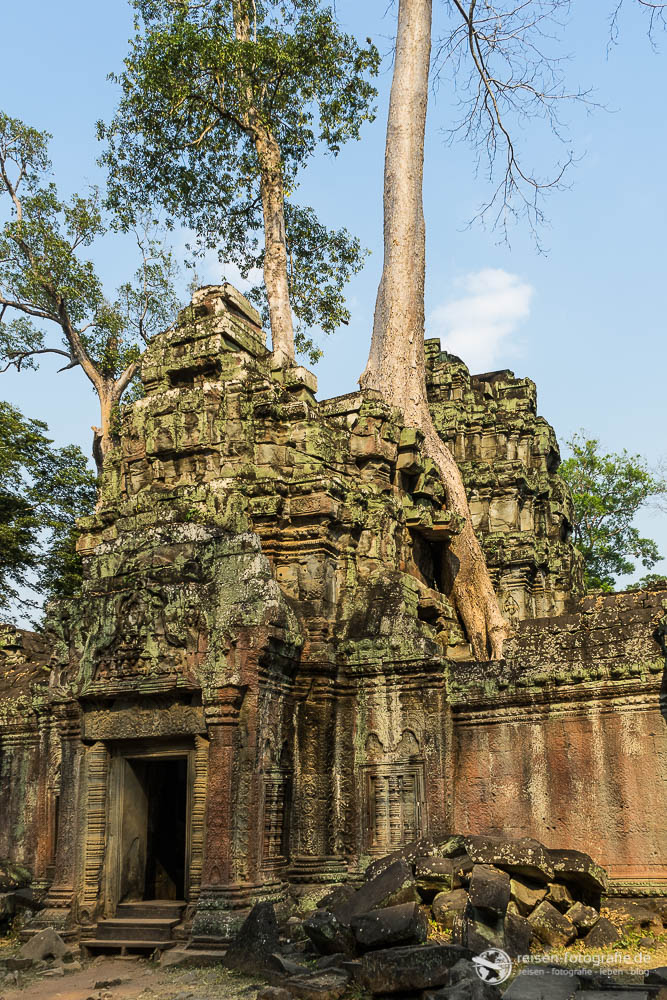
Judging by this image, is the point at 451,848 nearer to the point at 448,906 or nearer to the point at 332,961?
the point at 448,906

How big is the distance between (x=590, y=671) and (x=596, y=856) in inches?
65.5

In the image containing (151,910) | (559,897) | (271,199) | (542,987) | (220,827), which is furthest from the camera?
(271,199)

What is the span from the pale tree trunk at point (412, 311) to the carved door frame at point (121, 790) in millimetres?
4748

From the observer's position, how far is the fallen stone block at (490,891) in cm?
725

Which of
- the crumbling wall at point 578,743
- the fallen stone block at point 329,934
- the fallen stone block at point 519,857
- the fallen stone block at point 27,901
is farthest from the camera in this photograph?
the fallen stone block at point 27,901

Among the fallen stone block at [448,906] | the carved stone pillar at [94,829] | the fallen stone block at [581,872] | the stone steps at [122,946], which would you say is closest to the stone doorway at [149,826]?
the carved stone pillar at [94,829]

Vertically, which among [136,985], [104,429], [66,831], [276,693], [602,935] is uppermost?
[104,429]

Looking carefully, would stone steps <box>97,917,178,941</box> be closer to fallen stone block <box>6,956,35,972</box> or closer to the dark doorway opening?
the dark doorway opening

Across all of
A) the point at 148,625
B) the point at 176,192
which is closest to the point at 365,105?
the point at 176,192

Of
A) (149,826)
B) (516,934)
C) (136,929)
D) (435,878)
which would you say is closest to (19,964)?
(136,929)

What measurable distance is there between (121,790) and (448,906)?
13.0 feet

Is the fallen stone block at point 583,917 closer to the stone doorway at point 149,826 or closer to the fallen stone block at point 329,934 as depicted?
the fallen stone block at point 329,934

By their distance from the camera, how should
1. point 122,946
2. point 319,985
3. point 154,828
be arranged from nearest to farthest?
1. point 319,985
2. point 122,946
3. point 154,828

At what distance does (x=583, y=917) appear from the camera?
759 centimetres
